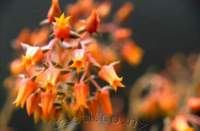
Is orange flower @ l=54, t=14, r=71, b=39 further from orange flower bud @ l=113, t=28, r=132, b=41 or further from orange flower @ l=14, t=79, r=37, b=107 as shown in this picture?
orange flower bud @ l=113, t=28, r=132, b=41

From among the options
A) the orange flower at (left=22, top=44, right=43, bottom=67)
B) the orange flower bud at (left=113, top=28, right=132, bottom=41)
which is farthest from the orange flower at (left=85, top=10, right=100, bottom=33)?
the orange flower bud at (left=113, top=28, right=132, bottom=41)

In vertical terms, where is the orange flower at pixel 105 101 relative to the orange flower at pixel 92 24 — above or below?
below

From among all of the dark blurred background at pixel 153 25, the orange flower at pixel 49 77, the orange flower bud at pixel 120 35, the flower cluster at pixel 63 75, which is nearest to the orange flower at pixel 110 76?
the flower cluster at pixel 63 75

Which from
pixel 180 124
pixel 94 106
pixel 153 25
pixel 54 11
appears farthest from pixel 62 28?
pixel 153 25

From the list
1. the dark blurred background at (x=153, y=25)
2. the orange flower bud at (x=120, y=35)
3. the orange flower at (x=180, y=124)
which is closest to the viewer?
the orange flower at (x=180, y=124)

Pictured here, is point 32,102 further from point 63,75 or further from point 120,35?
point 120,35

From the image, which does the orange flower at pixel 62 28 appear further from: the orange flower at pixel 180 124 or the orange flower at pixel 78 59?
the orange flower at pixel 180 124
